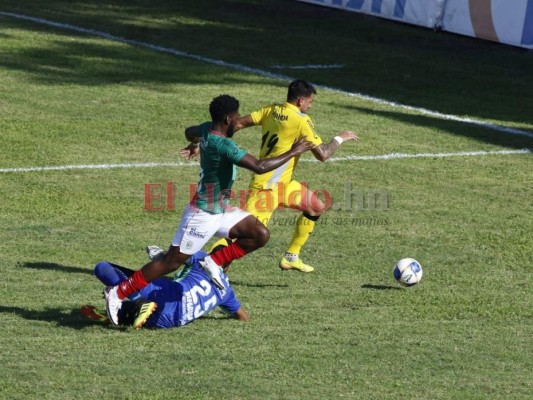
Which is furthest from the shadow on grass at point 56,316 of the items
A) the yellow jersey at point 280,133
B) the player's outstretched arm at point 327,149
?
the player's outstretched arm at point 327,149

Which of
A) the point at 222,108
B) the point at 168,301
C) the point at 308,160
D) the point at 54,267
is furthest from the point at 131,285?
the point at 308,160

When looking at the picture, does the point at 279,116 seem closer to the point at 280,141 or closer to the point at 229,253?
the point at 280,141

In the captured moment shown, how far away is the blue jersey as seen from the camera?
1012 centimetres

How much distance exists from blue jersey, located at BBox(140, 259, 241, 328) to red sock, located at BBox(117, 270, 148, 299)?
16 centimetres

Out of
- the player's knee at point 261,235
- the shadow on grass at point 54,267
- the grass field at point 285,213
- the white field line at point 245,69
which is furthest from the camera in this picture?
the white field line at point 245,69

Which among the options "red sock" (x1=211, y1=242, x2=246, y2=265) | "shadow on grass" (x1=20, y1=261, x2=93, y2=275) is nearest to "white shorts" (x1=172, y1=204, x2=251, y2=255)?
"red sock" (x1=211, y1=242, x2=246, y2=265)

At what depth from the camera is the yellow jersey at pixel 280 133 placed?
475 inches

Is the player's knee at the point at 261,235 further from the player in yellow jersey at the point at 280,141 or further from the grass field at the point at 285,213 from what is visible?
the player in yellow jersey at the point at 280,141

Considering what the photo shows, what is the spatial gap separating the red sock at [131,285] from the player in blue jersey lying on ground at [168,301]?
0.30 ft

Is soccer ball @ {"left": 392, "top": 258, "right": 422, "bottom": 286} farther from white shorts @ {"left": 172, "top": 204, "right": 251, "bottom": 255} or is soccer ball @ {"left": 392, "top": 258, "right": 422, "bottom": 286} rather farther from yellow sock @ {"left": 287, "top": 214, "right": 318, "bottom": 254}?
white shorts @ {"left": 172, "top": 204, "right": 251, "bottom": 255}

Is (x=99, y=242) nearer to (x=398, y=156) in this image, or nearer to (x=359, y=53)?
(x=398, y=156)

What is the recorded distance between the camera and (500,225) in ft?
46.8

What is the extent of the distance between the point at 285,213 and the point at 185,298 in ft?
15.4

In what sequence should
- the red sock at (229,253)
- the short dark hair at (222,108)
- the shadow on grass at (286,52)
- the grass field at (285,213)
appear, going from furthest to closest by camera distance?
the shadow on grass at (286,52) → the red sock at (229,253) → the short dark hair at (222,108) → the grass field at (285,213)
